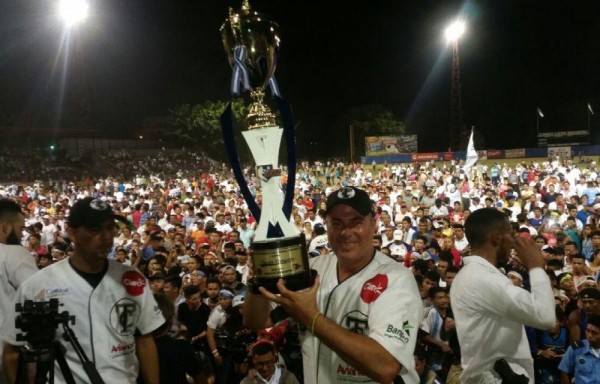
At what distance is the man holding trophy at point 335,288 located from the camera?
1970mm

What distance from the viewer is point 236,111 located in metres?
39.0

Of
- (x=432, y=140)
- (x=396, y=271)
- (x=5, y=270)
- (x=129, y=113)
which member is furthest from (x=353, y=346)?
(x=432, y=140)

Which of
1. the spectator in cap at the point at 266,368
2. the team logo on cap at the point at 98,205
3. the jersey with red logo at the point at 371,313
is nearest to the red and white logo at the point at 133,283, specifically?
the team logo on cap at the point at 98,205

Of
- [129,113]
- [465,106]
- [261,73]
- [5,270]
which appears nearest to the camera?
Answer: [261,73]

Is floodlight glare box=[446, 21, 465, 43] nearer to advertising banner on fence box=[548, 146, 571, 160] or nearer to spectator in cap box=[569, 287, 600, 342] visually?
advertising banner on fence box=[548, 146, 571, 160]

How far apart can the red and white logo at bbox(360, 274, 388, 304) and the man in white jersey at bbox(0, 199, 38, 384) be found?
2575 mm

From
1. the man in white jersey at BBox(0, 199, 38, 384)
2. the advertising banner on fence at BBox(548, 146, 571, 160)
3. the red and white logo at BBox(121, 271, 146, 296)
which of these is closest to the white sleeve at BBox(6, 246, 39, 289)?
the man in white jersey at BBox(0, 199, 38, 384)

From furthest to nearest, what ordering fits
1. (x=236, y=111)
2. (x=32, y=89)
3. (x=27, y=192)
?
Answer: (x=32, y=89), (x=236, y=111), (x=27, y=192)

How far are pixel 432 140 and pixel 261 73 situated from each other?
2358 inches

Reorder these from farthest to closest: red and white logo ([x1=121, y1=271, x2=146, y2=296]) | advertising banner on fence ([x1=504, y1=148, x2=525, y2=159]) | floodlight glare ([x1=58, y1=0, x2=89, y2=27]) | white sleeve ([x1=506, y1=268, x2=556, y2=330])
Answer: advertising banner on fence ([x1=504, y1=148, x2=525, y2=159]) < floodlight glare ([x1=58, y1=0, x2=89, y2=27]) < red and white logo ([x1=121, y1=271, x2=146, y2=296]) < white sleeve ([x1=506, y1=268, x2=556, y2=330])

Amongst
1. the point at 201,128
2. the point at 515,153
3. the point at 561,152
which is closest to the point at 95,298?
the point at 561,152

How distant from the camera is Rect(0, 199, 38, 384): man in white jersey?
3.70 metres

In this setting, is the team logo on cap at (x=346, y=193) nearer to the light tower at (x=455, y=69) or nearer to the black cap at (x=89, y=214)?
the black cap at (x=89, y=214)

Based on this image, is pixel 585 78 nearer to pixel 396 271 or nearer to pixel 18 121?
pixel 18 121
